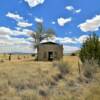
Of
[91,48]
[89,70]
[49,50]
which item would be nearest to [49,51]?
[49,50]

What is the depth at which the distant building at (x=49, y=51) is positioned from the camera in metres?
56.8

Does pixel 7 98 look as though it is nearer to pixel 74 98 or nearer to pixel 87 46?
pixel 74 98

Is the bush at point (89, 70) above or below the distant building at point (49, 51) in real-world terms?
below

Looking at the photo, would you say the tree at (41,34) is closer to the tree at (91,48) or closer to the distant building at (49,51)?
the distant building at (49,51)

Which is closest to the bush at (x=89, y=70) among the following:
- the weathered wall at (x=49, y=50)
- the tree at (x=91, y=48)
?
the tree at (x=91, y=48)

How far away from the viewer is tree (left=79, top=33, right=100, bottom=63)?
98.6 ft

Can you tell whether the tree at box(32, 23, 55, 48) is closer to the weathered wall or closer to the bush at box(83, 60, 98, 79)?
the weathered wall

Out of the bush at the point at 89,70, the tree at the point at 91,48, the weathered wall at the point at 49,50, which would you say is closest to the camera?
the bush at the point at 89,70

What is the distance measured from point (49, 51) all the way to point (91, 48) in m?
27.1

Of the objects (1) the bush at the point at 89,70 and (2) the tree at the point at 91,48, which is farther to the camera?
(2) the tree at the point at 91,48

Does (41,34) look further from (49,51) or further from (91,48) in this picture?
(91,48)

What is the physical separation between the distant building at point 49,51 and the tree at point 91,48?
85.1 ft

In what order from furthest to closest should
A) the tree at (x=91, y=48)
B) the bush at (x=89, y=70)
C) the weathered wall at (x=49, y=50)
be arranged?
the weathered wall at (x=49, y=50), the tree at (x=91, y=48), the bush at (x=89, y=70)

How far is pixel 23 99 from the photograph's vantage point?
11.4 metres
